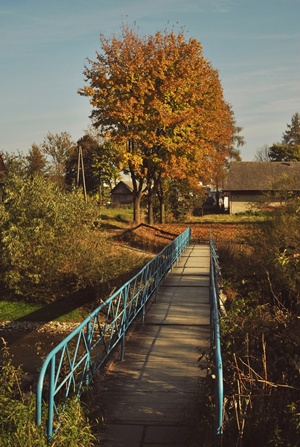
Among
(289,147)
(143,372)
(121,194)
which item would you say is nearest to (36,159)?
(121,194)

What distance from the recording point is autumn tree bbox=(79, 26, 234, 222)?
3481cm

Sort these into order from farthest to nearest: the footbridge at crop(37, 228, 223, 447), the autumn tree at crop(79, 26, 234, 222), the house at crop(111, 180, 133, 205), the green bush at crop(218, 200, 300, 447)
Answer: the house at crop(111, 180, 133, 205)
the autumn tree at crop(79, 26, 234, 222)
the footbridge at crop(37, 228, 223, 447)
the green bush at crop(218, 200, 300, 447)

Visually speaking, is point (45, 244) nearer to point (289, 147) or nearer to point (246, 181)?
point (246, 181)

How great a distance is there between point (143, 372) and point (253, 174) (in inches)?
2023

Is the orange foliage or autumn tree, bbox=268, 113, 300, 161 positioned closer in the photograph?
the orange foliage

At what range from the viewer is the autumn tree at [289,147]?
256 ft

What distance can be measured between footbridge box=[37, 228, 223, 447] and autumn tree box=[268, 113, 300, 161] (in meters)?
60.9

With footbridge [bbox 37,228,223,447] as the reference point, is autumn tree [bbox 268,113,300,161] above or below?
above

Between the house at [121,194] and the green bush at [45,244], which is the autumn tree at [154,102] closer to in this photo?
the green bush at [45,244]

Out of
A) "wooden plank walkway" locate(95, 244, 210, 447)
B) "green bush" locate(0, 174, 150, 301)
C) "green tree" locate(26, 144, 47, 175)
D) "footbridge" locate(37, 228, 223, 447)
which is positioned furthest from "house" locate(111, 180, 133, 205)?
"wooden plank walkway" locate(95, 244, 210, 447)

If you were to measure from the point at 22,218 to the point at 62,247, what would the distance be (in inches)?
79.5

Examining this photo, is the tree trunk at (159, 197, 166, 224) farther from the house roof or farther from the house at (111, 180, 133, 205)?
the house at (111, 180, 133, 205)

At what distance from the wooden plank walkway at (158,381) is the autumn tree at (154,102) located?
2107cm

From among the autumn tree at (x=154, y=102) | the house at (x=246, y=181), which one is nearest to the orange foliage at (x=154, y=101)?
the autumn tree at (x=154, y=102)
